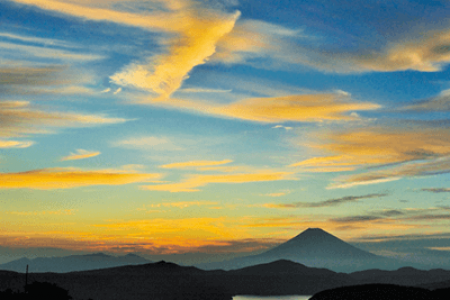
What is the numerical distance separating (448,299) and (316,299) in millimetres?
48431

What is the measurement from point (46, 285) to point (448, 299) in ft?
468

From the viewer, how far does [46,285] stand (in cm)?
18712

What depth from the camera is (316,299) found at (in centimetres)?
19662

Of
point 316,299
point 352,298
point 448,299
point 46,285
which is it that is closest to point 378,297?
point 352,298

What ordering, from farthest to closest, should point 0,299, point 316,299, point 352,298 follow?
point 316,299, point 352,298, point 0,299

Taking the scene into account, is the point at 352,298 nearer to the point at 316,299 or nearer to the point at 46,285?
the point at 316,299

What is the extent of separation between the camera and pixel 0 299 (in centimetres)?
17225

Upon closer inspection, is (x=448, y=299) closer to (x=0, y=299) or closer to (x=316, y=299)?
(x=316, y=299)

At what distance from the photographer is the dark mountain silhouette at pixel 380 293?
179250 mm

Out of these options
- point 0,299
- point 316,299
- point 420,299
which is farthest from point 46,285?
point 420,299

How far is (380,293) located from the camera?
182750 mm

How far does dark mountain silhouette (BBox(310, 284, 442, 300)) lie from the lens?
179 metres

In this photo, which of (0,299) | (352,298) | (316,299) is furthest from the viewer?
(316,299)

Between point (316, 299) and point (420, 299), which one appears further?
point (316, 299)
